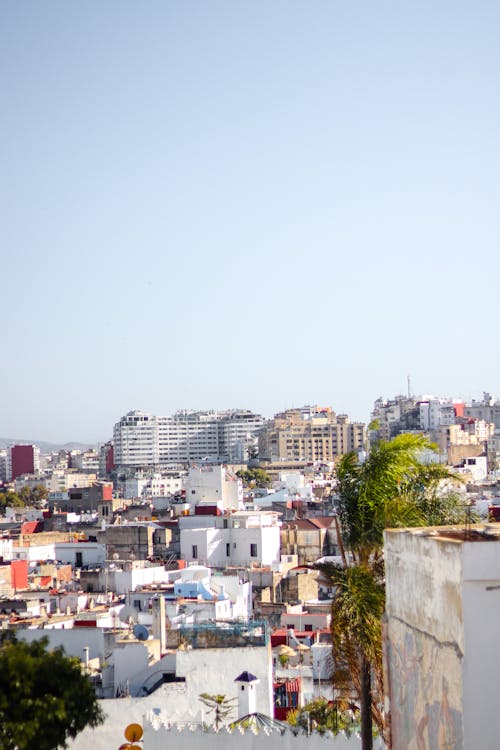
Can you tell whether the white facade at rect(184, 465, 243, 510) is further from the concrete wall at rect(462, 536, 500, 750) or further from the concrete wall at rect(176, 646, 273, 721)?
the concrete wall at rect(462, 536, 500, 750)

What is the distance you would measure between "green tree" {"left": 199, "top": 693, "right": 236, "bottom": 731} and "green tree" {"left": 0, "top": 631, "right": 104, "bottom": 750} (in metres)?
4.17

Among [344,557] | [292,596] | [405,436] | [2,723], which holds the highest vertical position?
[405,436]

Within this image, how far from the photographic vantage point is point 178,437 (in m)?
179

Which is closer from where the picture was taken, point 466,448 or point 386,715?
point 386,715

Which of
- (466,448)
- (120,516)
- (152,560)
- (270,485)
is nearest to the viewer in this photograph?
(152,560)

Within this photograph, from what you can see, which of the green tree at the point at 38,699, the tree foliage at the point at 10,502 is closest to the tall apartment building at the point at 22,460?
the tree foliage at the point at 10,502

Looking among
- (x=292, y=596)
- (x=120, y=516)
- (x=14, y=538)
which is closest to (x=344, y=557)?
(x=292, y=596)

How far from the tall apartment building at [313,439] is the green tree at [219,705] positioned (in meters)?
118

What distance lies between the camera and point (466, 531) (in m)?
8.21

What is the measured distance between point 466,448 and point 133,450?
78.8m

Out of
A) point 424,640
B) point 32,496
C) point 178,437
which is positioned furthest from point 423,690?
point 178,437

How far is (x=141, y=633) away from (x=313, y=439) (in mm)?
116734

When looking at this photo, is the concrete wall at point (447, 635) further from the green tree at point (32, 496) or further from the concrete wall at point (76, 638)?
the green tree at point (32, 496)

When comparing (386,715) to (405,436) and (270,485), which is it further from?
(270,485)
